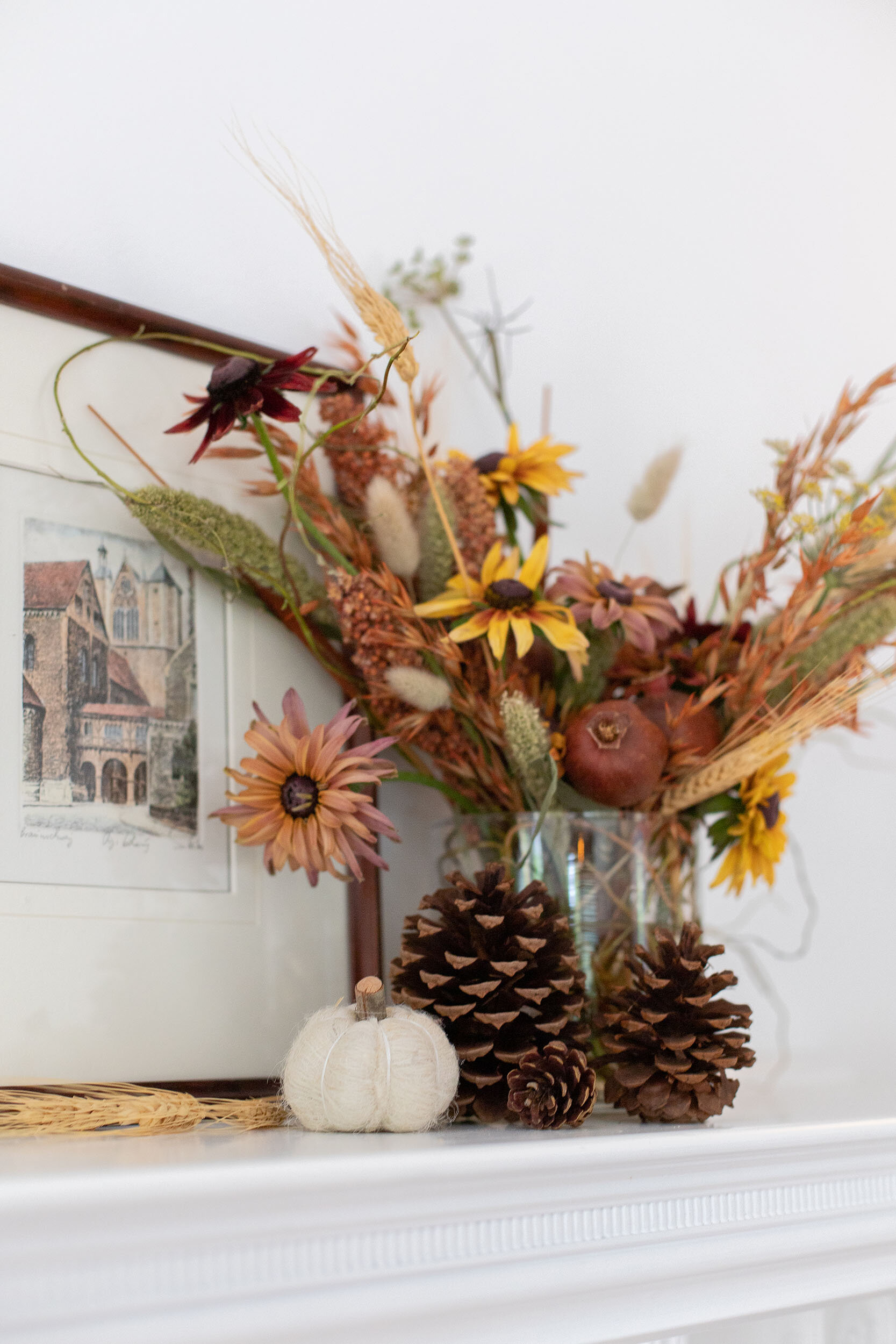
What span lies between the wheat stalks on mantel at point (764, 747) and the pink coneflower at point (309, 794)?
0.19 m

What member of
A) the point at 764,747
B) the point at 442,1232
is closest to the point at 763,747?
the point at 764,747

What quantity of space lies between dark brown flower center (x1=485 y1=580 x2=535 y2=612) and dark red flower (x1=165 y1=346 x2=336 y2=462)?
15 centimetres

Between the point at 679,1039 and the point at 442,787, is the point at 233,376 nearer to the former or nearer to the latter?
the point at 442,787

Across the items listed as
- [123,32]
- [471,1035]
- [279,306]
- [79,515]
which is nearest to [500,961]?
[471,1035]

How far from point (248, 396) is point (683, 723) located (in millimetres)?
333

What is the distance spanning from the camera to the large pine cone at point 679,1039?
0.60 meters

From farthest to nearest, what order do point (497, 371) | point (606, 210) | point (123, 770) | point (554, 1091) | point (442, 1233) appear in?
point (606, 210)
point (497, 371)
point (123, 770)
point (554, 1091)
point (442, 1233)

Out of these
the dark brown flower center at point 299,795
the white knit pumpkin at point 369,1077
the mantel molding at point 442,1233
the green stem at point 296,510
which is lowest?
the mantel molding at point 442,1233

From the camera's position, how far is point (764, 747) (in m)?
0.69

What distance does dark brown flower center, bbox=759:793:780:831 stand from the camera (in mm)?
775

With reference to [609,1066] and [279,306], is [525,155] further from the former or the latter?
[609,1066]

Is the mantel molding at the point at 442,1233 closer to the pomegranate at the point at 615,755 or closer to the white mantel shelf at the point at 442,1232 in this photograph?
the white mantel shelf at the point at 442,1232

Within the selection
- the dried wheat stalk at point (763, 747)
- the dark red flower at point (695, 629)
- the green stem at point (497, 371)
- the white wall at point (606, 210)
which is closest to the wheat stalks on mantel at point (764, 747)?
the dried wheat stalk at point (763, 747)

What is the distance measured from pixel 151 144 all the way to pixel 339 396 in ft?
0.70
